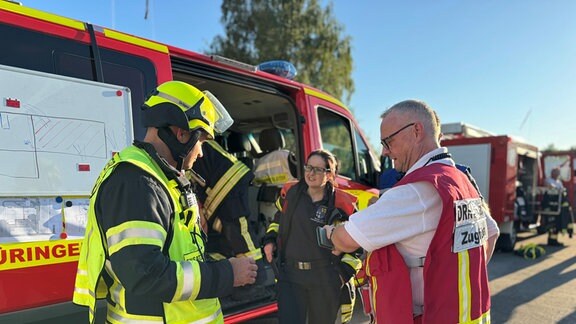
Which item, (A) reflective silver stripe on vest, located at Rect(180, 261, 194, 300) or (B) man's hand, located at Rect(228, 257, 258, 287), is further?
(B) man's hand, located at Rect(228, 257, 258, 287)

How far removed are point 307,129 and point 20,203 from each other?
2554 millimetres

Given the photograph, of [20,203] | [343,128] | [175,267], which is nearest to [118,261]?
[175,267]

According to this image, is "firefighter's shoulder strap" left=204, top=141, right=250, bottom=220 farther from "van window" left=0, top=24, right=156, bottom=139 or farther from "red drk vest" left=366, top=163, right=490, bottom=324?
"red drk vest" left=366, top=163, right=490, bottom=324

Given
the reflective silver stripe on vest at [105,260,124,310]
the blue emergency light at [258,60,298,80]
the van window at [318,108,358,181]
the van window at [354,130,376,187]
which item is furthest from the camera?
the van window at [354,130,376,187]

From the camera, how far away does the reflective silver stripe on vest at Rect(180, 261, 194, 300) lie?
133cm

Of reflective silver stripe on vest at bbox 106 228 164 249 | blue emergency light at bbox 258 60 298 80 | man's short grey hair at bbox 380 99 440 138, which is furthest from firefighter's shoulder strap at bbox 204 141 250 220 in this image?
A: reflective silver stripe on vest at bbox 106 228 164 249

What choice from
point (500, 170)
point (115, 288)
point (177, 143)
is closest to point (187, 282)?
point (115, 288)

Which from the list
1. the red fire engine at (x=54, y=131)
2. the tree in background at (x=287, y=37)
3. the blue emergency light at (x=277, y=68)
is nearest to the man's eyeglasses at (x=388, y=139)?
the red fire engine at (x=54, y=131)

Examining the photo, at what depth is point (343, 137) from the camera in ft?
16.0

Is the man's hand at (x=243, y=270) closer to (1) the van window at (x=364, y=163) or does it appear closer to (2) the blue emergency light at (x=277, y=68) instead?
(2) the blue emergency light at (x=277, y=68)

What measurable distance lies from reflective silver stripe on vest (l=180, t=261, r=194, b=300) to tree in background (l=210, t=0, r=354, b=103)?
55.1ft

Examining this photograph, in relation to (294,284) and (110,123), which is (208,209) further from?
(110,123)

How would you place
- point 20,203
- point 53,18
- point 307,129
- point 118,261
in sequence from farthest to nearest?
point 307,129, point 53,18, point 20,203, point 118,261

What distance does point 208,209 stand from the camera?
128 inches
